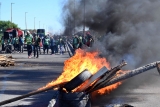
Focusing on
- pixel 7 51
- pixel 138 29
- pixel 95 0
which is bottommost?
pixel 7 51

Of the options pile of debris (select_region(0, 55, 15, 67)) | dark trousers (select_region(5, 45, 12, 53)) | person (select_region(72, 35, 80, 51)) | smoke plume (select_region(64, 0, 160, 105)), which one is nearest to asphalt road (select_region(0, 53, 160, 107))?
smoke plume (select_region(64, 0, 160, 105))

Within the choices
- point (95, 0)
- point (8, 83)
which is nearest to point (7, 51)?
point (95, 0)

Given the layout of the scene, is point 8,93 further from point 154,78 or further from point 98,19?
point 98,19

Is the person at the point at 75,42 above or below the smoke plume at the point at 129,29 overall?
below

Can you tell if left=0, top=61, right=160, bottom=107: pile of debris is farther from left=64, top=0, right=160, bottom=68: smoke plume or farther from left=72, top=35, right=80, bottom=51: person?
left=72, top=35, right=80, bottom=51: person

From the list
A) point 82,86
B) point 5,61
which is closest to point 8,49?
point 5,61

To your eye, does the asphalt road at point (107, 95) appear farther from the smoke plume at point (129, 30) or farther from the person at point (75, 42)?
the person at point (75, 42)

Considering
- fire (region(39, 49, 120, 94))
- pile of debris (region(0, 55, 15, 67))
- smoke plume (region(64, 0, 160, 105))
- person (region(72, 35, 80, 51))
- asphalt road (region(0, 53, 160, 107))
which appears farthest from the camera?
person (region(72, 35, 80, 51))

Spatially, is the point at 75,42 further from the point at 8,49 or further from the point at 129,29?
the point at 129,29

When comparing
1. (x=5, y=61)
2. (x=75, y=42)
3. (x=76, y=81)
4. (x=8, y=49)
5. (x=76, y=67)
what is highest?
(x=76, y=67)

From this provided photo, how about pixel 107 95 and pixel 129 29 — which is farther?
pixel 129 29

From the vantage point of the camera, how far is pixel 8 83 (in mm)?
14859

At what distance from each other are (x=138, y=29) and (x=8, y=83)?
509cm

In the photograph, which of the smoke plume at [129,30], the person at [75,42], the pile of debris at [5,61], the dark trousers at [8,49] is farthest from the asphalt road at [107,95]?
the dark trousers at [8,49]
